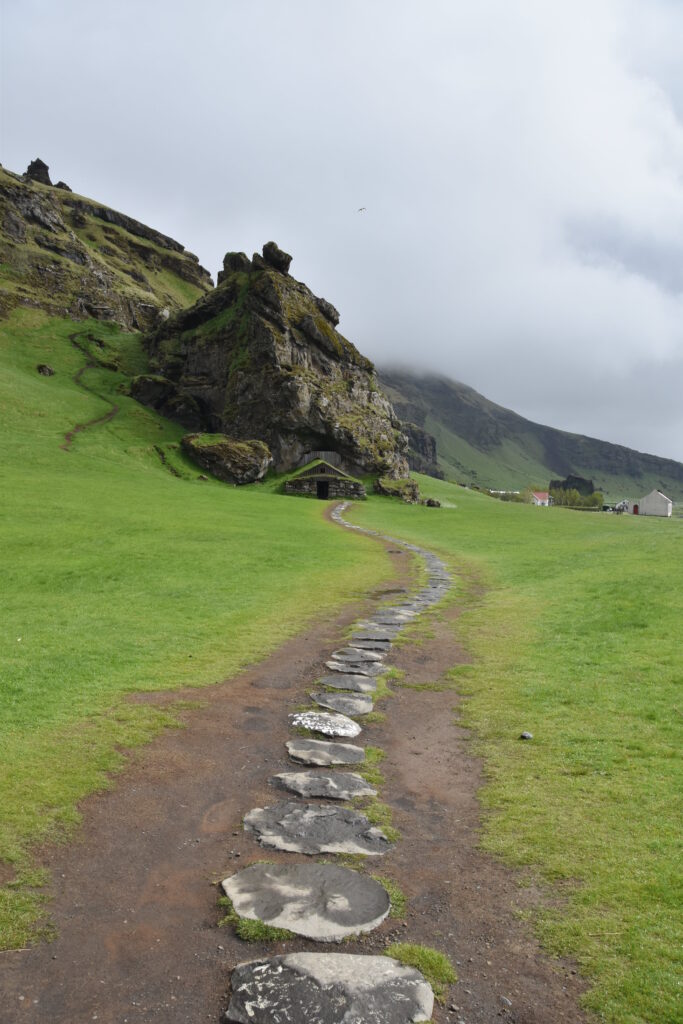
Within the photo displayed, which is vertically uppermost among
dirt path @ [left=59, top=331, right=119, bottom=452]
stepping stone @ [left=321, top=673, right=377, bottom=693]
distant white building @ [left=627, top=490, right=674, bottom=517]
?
dirt path @ [left=59, top=331, right=119, bottom=452]

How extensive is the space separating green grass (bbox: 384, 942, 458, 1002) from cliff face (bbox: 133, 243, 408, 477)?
77896 mm

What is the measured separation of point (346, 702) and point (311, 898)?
5756mm

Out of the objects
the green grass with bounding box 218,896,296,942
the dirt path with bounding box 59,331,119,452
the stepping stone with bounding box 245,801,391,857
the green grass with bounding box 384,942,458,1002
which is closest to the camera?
the green grass with bounding box 384,942,458,1002

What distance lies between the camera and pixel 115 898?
6094mm

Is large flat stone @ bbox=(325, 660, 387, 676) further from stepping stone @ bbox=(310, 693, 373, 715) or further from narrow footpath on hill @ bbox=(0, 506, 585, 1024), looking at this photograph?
narrow footpath on hill @ bbox=(0, 506, 585, 1024)

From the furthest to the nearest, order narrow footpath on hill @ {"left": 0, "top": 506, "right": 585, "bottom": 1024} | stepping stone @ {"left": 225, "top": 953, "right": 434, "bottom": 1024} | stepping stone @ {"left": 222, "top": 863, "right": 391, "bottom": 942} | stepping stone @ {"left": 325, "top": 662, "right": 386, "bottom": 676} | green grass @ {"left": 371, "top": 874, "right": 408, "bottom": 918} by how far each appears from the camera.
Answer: stepping stone @ {"left": 325, "top": 662, "right": 386, "bottom": 676}
green grass @ {"left": 371, "top": 874, "right": 408, "bottom": 918}
stepping stone @ {"left": 222, "top": 863, "right": 391, "bottom": 942}
narrow footpath on hill @ {"left": 0, "top": 506, "right": 585, "bottom": 1024}
stepping stone @ {"left": 225, "top": 953, "right": 434, "bottom": 1024}

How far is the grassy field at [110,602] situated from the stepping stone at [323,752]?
2.49 meters

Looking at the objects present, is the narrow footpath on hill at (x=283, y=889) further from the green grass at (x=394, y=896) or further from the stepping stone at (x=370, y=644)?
the stepping stone at (x=370, y=644)

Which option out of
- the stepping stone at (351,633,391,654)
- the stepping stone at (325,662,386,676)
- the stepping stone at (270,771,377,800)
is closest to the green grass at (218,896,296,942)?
the stepping stone at (270,771,377,800)

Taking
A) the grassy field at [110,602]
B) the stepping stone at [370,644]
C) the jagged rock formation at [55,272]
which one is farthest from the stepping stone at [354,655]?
the jagged rock formation at [55,272]

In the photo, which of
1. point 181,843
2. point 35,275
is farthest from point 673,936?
point 35,275

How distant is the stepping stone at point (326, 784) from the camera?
8.38 metres

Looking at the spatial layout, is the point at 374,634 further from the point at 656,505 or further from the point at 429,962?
the point at 656,505

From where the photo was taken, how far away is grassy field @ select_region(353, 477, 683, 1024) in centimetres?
539
